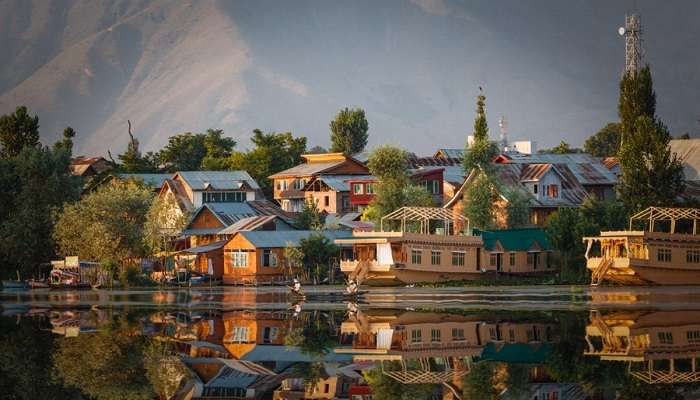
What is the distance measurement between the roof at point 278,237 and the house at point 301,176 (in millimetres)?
30614

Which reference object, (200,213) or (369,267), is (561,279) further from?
(200,213)

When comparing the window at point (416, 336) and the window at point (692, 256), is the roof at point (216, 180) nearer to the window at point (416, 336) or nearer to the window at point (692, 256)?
the window at point (692, 256)

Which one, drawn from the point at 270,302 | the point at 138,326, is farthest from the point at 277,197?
the point at 138,326

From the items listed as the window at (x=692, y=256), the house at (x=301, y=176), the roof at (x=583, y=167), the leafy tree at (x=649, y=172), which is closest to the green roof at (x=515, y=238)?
the leafy tree at (x=649, y=172)

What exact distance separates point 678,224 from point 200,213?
36.0 metres

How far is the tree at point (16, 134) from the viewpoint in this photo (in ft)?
363

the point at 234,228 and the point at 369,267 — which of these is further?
the point at 234,228

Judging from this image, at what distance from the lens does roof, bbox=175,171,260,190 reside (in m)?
123

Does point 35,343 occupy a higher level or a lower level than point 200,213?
lower

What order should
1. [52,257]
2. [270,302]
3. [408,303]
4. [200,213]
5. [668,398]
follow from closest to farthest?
[668,398]
[408,303]
[270,302]
[52,257]
[200,213]

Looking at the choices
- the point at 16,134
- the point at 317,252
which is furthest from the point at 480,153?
the point at 16,134

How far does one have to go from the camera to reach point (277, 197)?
432 ft

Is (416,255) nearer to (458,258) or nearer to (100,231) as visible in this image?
(458,258)

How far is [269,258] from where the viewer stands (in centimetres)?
9381
